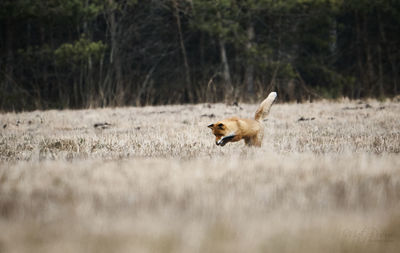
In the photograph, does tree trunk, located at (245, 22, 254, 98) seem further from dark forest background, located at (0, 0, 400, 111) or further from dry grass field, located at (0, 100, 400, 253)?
dry grass field, located at (0, 100, 400, 253)

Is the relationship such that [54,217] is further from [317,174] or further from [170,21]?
[170,21]

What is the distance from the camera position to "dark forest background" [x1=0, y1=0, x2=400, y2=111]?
1088 centimetres

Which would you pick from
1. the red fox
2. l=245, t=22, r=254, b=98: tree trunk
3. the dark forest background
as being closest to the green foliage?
the dark forest background

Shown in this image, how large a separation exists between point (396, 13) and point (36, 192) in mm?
15138

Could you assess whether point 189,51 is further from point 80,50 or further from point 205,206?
point 205,206

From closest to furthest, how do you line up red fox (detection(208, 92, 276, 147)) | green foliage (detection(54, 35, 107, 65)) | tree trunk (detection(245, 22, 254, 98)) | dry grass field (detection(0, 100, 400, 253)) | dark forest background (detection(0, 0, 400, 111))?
dry grass field (detection(0, 100, 400, 253))
red fox (detection(208, 92, 276, 147))
green foliage (detection(54, 35, 107, 65))
dark forest background (detection(0, 0, 400, 111))
tree trunk (detection(245, 22, 254, 98))

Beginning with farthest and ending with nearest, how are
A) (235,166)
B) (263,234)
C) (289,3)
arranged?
(289,3), (235,166), (263,234)

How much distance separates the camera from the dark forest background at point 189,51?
35.7 ft

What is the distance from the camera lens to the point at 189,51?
1805cm

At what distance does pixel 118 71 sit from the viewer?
13.8 meters

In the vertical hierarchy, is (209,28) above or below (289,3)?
below

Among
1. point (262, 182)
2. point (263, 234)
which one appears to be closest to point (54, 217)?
point (263, 234)

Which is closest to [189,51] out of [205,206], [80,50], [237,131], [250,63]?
[250,63]

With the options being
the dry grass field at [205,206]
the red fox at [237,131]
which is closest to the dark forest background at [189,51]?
the red fox at [237,131]
